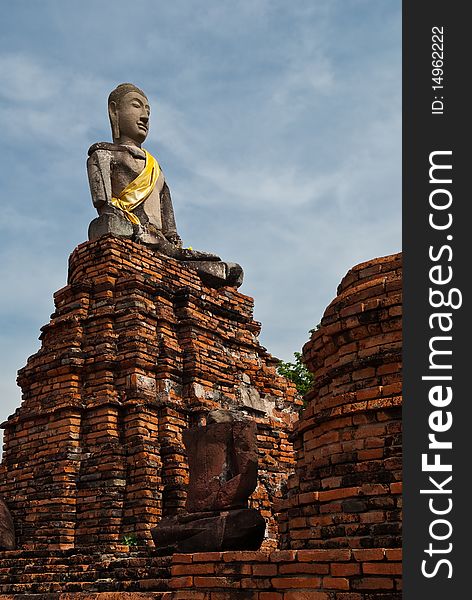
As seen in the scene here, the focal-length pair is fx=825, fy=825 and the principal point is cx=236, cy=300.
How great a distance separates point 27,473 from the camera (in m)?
10.6

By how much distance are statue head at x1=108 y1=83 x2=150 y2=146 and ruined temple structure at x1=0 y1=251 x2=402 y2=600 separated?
2781 millimetres

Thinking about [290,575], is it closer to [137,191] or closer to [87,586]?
[87,586]

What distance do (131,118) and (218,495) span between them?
8402 mm

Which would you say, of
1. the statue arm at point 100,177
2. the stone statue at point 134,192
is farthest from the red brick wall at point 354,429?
the statue arm at point 100,177

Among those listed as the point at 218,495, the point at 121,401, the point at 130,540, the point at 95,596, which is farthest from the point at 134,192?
the point at 95,596

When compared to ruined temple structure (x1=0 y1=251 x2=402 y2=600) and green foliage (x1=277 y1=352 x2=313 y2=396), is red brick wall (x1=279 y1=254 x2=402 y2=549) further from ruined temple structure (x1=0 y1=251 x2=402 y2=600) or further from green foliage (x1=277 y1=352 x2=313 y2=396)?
green foliage (x1=277 y1=352 x2=313 y2=396)

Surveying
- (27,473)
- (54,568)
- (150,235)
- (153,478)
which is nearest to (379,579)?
(54,568)

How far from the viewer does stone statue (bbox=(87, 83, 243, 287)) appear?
12672mm

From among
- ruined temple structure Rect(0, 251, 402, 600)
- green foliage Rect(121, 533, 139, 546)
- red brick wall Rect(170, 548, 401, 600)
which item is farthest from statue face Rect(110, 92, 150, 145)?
red brick wall Rect(170, 548, 401, 600)

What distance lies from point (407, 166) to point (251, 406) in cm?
736

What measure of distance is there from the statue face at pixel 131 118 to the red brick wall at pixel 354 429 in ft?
25.5

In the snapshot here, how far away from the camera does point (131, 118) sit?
14039 mm

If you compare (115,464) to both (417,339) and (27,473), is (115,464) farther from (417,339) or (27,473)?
(417,339)

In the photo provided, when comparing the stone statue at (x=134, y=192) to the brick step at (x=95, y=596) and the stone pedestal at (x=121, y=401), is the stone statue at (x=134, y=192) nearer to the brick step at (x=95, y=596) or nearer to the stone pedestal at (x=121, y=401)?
the stone pedestal at (x=121, y=401)
